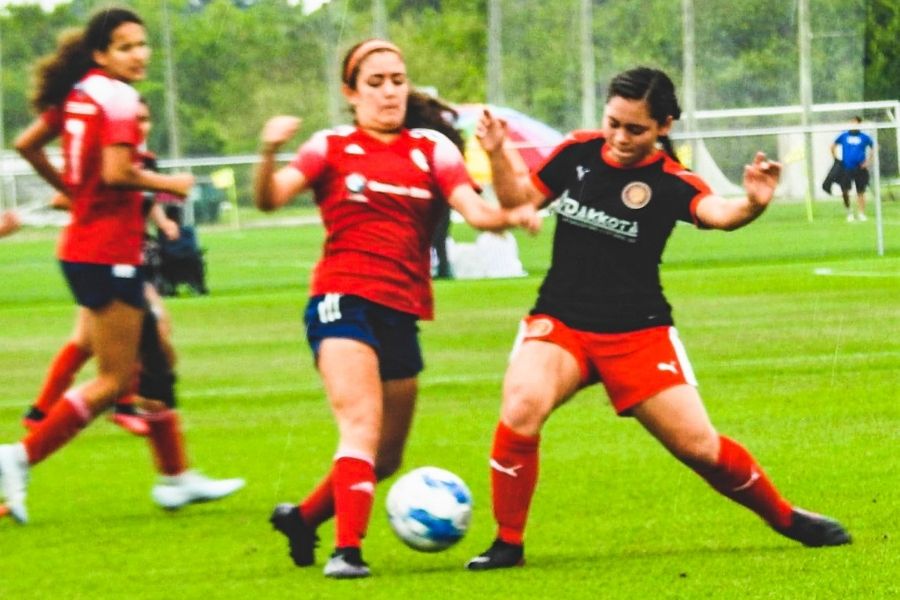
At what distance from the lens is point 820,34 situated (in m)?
33.7

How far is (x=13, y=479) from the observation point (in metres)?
8.55

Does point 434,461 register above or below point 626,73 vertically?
below

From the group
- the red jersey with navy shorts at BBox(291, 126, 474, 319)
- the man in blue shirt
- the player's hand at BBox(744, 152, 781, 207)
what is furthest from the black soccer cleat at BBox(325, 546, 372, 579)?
the man in blue shirt

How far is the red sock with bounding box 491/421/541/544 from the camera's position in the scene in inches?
280

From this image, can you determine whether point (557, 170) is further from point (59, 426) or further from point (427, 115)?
point (59, 426)

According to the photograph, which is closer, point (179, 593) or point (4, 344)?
point (179, 593)

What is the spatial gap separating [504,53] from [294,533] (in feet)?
98.3

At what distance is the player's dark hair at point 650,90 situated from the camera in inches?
284

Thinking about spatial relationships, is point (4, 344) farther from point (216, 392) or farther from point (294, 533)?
point (294, 533)

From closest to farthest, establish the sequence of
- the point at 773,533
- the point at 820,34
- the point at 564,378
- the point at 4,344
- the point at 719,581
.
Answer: the point at 719,581 → the point at 564,378 → the point at 773,533 → the point at 4,344 → the point at 820,34

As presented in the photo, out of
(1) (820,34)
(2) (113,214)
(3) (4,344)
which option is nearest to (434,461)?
(2) (113,214)

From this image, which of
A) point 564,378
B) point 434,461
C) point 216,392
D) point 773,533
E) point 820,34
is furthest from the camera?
point 820,34

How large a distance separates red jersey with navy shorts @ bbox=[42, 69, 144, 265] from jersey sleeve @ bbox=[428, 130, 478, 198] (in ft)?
5.24

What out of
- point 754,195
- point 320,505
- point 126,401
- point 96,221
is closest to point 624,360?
point 754,195
